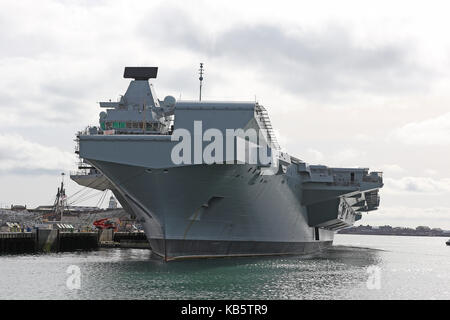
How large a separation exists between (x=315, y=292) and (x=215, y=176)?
346 inches

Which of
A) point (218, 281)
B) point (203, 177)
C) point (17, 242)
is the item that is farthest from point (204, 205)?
point (17, 242)


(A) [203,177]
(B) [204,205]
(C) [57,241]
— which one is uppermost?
(A) [203,177]

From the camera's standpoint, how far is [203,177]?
1085 inches

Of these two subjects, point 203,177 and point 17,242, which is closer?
point 203,177

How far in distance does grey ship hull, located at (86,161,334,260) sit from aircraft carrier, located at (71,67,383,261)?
51mm

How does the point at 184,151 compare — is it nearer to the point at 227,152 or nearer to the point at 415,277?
the point at 227,152

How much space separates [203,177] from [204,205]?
5.94 ft

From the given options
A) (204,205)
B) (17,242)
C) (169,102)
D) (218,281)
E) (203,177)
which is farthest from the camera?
(17,242)

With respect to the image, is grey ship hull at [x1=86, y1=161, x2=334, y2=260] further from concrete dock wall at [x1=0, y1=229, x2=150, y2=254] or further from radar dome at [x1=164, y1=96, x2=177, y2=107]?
concrete dock wall at [x1=0, y1=229, x2=150, y2=254]

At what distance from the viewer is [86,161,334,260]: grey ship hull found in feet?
89.8

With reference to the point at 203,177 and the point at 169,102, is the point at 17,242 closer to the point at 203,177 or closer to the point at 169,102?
the point at 169,102

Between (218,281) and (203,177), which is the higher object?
(203,177)
